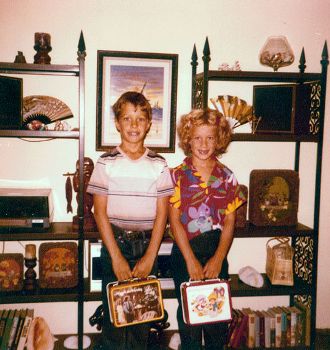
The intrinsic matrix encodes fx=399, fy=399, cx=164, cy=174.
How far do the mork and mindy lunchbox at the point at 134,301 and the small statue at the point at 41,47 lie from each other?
124 cm

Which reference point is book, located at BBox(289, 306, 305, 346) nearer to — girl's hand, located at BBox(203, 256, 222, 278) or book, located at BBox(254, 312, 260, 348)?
book, located at BBox(254, 312, 260, 348)

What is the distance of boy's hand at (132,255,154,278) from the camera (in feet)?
6.15

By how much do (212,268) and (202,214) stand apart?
27 cm

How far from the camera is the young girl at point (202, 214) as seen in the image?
195 cm

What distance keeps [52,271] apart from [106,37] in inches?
55.7

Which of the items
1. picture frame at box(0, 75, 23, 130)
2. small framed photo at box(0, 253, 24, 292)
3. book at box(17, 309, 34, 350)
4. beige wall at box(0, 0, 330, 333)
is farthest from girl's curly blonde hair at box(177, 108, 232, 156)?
book at box(17, 309, 34, 350)

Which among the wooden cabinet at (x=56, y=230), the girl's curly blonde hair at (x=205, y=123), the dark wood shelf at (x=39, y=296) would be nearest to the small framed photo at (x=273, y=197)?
the girl's curly blonde hair at (x=205, y=123)

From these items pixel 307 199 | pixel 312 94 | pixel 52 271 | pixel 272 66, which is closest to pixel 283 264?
pixel 307 199

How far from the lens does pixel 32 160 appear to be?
2.47 metres

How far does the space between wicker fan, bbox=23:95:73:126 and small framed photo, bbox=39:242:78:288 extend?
0.72 metres

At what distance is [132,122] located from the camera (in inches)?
74.0

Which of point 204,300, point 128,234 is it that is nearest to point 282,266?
point 204,300

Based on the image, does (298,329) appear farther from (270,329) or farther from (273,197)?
(273,197)

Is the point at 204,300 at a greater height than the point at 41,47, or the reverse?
the point at 41,47
